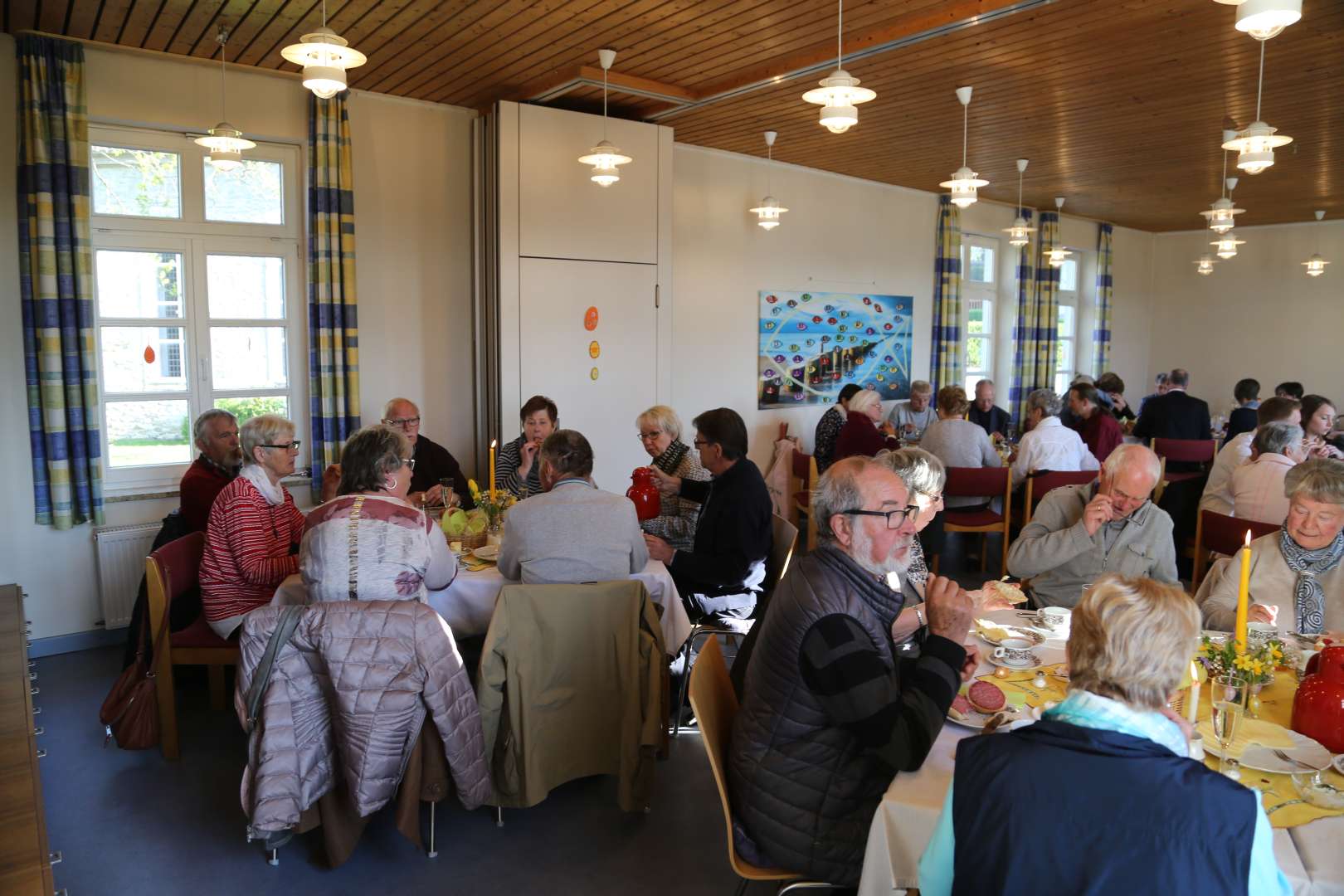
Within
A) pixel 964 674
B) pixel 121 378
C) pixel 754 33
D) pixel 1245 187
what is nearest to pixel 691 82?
pixel 754 33

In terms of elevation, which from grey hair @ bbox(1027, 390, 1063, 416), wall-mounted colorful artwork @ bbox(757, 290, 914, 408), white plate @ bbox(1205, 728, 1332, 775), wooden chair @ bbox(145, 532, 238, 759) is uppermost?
wall-mounted colorful artwork @ bbox(757, 290, 914, 408)

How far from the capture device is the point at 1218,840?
4.02ft

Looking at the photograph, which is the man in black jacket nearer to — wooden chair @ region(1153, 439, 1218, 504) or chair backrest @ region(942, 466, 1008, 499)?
chair backrest @ region(942, 466, 1008, 499)

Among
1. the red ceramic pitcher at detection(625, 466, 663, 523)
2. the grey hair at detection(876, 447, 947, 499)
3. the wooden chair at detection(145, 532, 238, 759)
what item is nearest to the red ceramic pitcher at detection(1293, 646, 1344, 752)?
the grey hair at detection(876, 447, 947, 499)

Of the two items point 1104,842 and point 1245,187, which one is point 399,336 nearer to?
point 1104,842

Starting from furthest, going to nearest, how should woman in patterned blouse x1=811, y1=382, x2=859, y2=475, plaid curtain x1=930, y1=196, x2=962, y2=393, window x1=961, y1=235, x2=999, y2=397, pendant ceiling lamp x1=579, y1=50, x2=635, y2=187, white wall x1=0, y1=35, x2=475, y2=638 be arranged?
1. window x1=961, y1=235, x2=999, y2=397
2. plaid curtain x1=930, y1=196, x2=962, y2=393
3. woman in patterned blouse x1=811, y1=382, x2=859, y2=475
4. pendant ceiling lamp x1=579, y1=50, x2=635, y2=187
5. white wall x1=0, y1=35, x2=475, y2=638

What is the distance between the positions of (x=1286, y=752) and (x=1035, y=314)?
9172mm

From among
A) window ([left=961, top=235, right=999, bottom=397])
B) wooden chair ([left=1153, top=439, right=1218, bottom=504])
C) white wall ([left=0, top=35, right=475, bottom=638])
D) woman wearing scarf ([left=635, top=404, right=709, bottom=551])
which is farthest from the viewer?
window ([left=961, top=235, right=999, bottom=397])

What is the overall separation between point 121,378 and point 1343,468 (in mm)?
5304

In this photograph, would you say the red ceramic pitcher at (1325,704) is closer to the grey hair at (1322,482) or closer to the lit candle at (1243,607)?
the lit candle at (1243,607)

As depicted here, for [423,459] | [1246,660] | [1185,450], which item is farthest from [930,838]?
[1185,450]

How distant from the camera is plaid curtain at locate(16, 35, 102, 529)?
4293 millimetres

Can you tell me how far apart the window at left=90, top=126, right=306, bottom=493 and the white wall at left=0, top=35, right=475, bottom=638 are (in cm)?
19

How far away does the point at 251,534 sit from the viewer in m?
3.37
